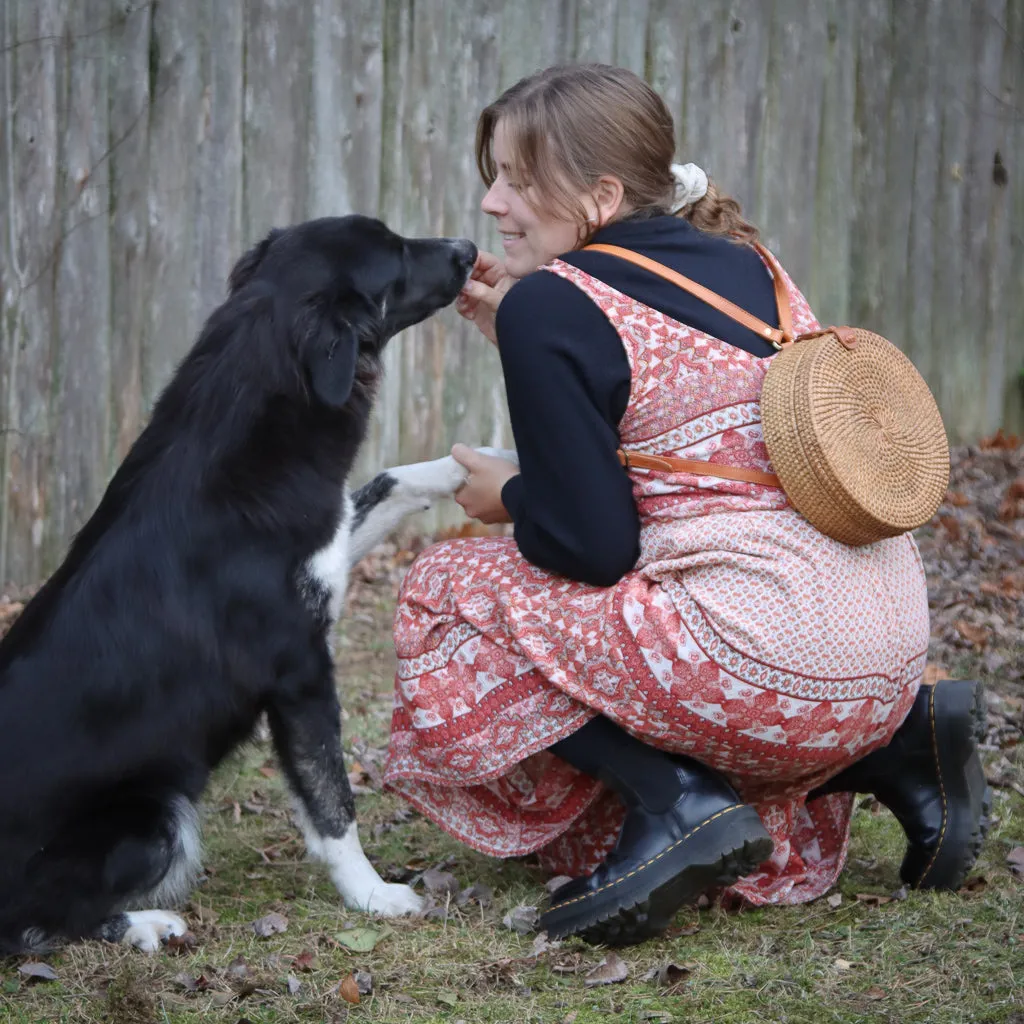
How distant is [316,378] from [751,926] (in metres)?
1.57

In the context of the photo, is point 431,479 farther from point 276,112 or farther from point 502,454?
point 276,112

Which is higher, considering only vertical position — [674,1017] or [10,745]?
[10,745]

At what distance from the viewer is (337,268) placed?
3332mm

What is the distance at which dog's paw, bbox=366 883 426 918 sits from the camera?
3104mm

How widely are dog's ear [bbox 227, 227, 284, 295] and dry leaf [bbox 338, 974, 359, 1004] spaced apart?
5.65 ft

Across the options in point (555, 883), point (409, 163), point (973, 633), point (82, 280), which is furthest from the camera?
point (409, 163)

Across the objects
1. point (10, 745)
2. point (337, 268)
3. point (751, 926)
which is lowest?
point (751, 926)

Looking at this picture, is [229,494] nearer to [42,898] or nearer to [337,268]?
[337,268]

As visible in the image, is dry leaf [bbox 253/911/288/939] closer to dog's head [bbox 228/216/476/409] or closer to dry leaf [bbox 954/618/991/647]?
dog's head [bbox 228/216/476/409]

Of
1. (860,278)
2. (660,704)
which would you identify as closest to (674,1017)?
(660,704)

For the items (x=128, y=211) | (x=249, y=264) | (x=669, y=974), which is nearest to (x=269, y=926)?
(x=669, y=974)

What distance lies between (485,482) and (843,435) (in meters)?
0.92

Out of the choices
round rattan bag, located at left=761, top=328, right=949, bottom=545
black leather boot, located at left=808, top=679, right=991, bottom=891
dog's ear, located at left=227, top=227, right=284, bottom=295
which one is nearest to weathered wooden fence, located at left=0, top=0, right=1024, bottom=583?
dog's ear, located at left=227, top=227, right=284, bottom=295

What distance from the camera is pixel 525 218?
3096 millimetres
